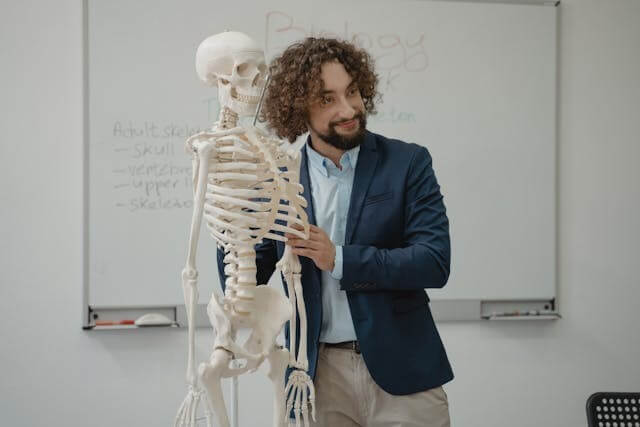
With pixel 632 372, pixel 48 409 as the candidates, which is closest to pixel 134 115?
pixel 48 409

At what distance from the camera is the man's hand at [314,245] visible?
1.48m

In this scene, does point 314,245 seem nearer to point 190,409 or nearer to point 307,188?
point 307,188

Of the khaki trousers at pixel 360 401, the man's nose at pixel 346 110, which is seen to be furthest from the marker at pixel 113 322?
the man's nose at pixel 346 110

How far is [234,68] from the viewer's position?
4.53 feet

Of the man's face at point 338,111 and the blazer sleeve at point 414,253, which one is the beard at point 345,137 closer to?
the man's face at point 338,111

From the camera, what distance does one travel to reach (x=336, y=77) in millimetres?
1693

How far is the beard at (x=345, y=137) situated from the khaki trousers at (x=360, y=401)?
1.63 feet

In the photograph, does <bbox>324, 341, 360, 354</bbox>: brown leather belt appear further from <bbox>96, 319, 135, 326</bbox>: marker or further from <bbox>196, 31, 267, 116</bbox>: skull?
<bbox>96, 319, 135, 326</bbox>: marker

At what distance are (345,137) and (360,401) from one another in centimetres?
64

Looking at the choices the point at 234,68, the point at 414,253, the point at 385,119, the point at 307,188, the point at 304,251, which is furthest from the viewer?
the point at 385,119

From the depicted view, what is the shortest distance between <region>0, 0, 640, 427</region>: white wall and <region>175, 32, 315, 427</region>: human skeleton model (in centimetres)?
151

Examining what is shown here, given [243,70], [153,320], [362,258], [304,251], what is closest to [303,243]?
[304,251]

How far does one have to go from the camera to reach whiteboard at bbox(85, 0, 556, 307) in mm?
2777

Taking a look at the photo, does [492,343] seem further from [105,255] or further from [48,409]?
[48,409]
